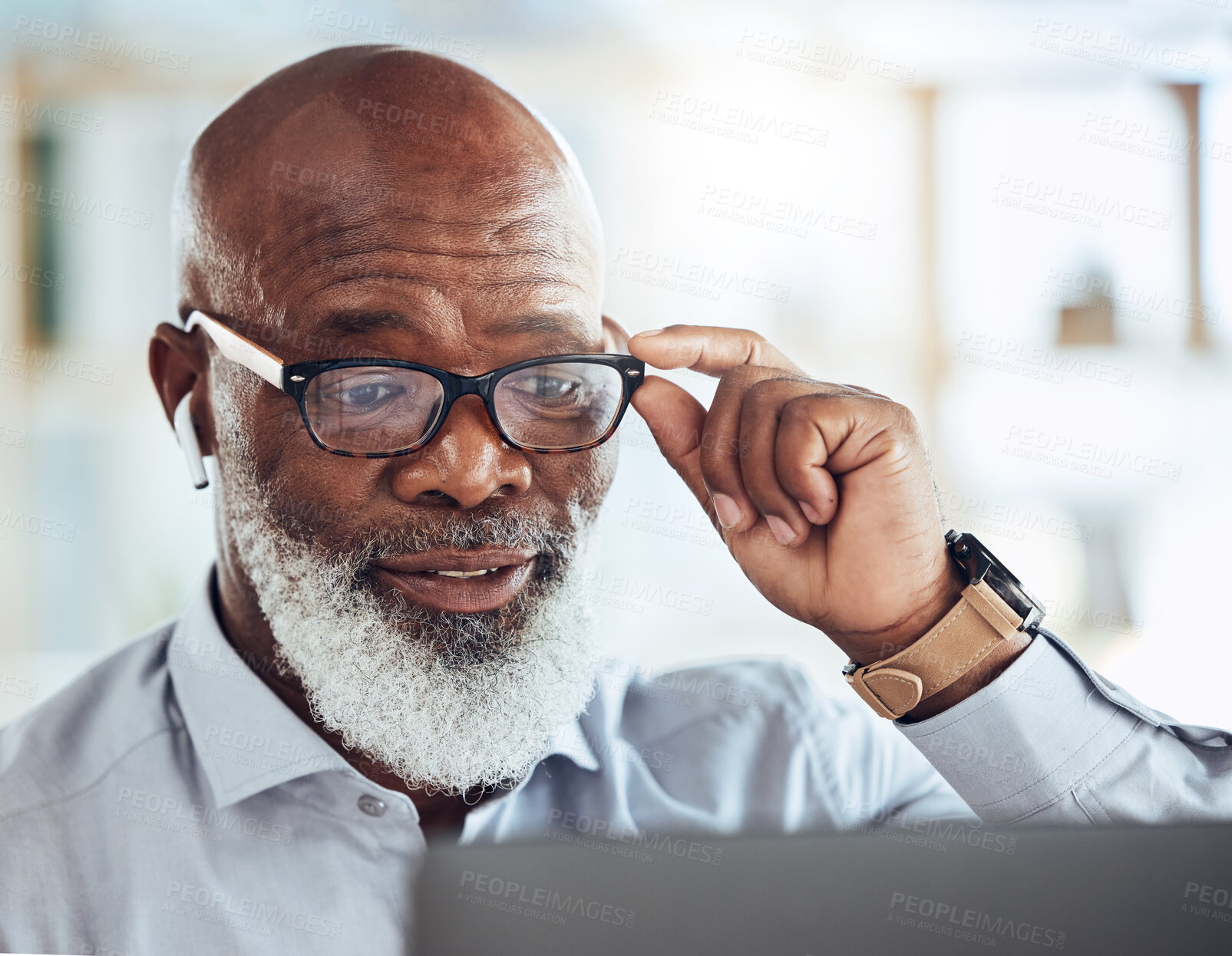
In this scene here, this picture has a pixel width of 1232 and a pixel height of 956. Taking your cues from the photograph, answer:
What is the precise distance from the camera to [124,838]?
1.16m

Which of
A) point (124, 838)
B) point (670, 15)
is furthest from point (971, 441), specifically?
A: point (124, 838)

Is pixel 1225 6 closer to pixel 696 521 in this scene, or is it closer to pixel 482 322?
pixel 696 521

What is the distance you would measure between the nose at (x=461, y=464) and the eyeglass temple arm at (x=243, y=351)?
0.17 meters

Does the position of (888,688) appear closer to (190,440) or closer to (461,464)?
(461,464)

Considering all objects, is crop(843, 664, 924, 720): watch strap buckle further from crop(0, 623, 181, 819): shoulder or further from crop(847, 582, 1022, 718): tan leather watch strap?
crop(0, 623, 181, 819): shoulder

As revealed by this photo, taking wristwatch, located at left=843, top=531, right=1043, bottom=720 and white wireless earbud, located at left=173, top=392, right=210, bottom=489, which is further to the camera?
white wireless earbud, located at left=173, top=392, right=210, bottom=489

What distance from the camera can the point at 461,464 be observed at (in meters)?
1.16

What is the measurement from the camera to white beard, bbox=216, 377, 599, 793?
121 centimetres

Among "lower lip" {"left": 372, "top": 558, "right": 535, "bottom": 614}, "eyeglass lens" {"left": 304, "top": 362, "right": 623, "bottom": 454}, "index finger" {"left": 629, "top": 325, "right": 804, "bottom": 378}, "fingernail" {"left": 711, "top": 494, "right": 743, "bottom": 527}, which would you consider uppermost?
"index finger" {"left": 629, "top": 325, "right": 804, "bottom": 378}

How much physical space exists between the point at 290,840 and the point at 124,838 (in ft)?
0.62

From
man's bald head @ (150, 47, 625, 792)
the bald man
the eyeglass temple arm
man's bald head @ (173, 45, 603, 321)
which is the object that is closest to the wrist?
the bald man

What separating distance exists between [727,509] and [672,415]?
0.46 ft

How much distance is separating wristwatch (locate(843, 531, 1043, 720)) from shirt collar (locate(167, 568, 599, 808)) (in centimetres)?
68

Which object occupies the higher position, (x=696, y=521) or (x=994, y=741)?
(x=696, y=521)
